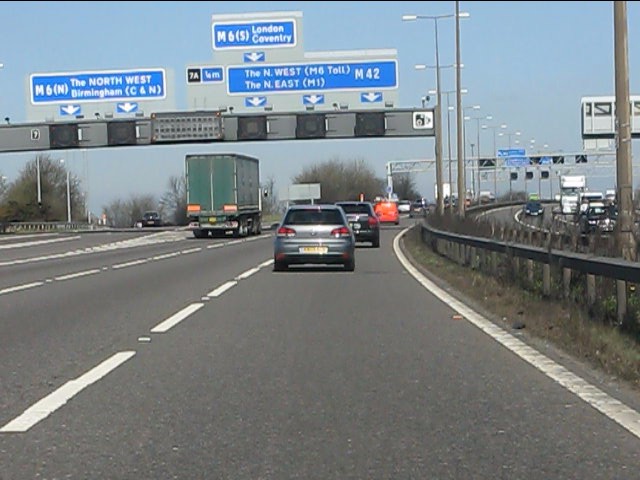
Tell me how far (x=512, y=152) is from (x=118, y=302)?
92.8m

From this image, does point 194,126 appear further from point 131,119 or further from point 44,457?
point 44,457

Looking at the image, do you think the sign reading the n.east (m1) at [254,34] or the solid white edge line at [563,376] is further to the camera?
the sign reading the n.east (m1) at [254,34]

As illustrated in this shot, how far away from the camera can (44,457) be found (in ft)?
22.5

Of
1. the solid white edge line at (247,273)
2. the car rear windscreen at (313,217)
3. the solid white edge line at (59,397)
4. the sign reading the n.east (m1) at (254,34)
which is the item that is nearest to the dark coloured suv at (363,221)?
the sign reading the n.east (m1) at (254,34)

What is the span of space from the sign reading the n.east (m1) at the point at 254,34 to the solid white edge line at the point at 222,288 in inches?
1070

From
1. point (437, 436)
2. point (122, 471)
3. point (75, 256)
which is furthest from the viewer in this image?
point (75, 256)

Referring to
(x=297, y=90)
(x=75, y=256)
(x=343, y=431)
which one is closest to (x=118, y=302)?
(x=343, y=431)

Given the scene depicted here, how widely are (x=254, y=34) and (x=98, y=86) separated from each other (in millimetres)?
8639

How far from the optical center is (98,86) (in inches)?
2066

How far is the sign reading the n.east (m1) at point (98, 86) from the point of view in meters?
51.9

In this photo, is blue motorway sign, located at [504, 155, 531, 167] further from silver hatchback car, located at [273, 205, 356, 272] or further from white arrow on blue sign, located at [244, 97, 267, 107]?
silver hatchback car, located at [273, 205, 356, 272]

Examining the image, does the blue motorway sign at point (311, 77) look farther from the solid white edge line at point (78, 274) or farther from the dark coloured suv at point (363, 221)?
the solid white edge line at point (78, 274)

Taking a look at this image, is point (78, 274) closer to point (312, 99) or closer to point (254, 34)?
point (254, 34)

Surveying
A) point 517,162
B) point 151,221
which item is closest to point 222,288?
point 151,221
